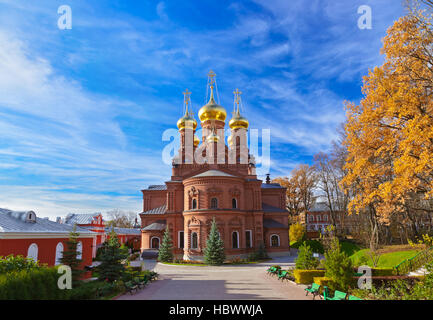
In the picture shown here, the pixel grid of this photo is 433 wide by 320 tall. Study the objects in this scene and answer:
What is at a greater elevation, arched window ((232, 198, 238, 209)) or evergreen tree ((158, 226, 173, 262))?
arched window ((232, 198, 238, 209))

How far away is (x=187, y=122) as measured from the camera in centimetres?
3872

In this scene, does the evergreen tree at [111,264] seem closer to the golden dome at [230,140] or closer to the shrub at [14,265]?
the shrub at [14,265]

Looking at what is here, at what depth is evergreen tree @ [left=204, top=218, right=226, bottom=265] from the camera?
25.7 metres

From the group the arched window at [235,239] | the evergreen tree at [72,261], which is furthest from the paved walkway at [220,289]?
the arched window at [235,239]

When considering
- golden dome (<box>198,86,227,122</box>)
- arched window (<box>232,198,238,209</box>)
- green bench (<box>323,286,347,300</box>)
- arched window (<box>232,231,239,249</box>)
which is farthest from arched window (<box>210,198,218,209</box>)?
green bench (<box>323,286,347,300</box>)

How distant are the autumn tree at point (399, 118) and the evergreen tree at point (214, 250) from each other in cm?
1400

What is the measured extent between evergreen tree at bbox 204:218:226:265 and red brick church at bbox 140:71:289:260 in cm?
216

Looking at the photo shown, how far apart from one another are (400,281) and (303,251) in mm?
5436

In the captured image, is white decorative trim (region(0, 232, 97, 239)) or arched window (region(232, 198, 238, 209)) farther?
arched window (region(232, 198, 238, 209))

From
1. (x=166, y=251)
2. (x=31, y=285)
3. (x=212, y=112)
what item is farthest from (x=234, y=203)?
(x=31, y=285)

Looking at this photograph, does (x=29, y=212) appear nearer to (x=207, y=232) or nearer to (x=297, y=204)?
(x=207, y=232)

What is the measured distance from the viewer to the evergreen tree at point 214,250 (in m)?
25.7

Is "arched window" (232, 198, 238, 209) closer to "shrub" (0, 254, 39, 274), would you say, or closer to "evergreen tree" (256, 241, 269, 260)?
"evergreen tree" (256, 241, 269, 260)

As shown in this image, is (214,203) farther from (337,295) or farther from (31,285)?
(31,285)
